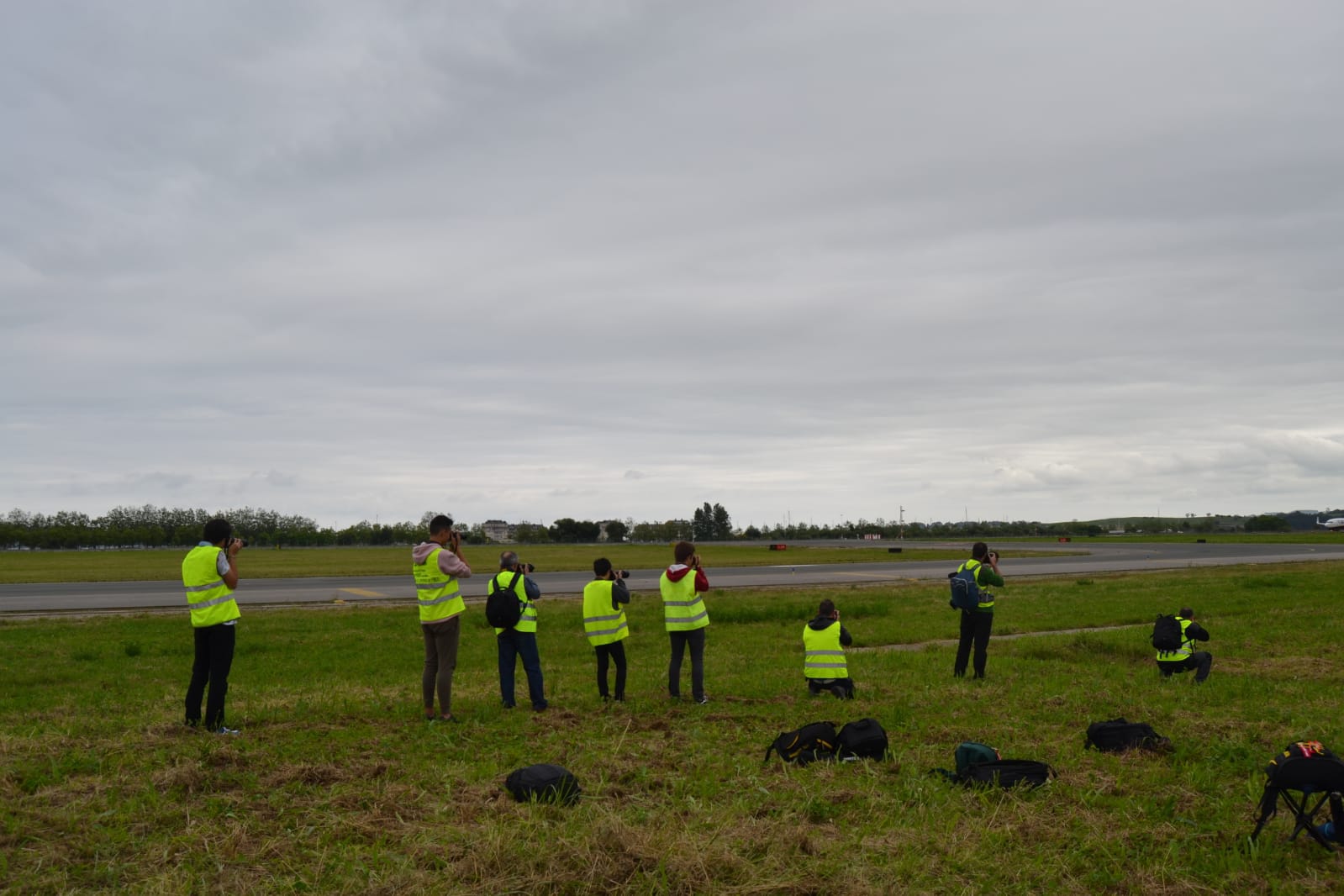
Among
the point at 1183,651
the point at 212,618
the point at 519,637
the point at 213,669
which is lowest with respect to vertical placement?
the point at 1183,651

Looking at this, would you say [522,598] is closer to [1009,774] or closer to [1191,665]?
[1009,774]

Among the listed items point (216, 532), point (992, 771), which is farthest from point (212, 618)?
point (992, 771)

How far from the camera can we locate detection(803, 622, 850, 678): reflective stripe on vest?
1220 centimetres

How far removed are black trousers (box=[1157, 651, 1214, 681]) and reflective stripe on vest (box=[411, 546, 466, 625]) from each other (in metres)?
10.7

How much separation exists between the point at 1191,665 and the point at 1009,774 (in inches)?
295

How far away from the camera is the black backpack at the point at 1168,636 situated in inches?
530

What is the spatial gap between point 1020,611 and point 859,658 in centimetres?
1160

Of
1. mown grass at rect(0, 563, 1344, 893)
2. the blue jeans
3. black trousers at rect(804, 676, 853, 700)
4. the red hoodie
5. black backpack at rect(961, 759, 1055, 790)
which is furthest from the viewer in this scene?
black trousers at rect(804, 676, 853, 700)

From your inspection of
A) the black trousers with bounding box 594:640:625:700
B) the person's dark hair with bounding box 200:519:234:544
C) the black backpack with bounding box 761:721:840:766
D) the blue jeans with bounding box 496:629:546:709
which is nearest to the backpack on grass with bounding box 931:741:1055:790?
the black backpack with bounding box 761:721:840:766

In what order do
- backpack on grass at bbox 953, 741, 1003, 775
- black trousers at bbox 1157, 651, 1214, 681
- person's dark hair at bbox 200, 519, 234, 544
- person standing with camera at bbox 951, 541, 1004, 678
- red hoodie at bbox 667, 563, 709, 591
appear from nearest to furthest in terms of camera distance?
backpack on grass at bbox 953, 741, 1003, 775
person's dark hair at bbox 200, 519, 234, 544
red hoodie at bbox 667, 563, 709, 591
black trousers at bbox 1157, 651, 1214, 681
person standing with camera at bbox 951, 541, 1004, 678

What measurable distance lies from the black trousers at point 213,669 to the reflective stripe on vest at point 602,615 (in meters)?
4.28

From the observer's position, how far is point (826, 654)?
482 inches

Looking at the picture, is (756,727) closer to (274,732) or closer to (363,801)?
(363,801)

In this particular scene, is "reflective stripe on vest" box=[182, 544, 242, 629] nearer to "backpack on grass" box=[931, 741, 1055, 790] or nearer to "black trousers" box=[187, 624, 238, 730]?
"black trousers" box=[187, 624, 238, 730]
